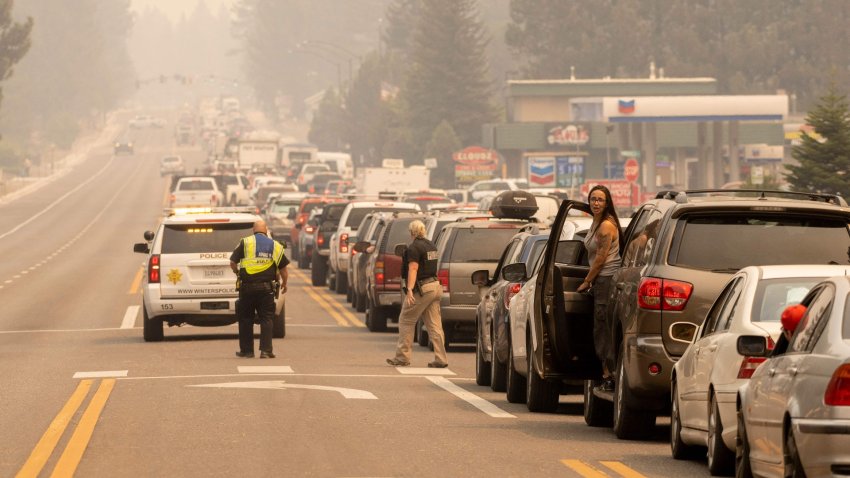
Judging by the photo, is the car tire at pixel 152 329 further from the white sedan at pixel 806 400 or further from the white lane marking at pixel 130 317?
the white sedan at pixel 806 400

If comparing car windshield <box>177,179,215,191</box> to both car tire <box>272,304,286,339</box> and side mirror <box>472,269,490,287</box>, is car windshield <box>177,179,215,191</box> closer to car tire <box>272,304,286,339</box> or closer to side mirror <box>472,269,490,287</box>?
car tire <box>272,304,286,339</box>

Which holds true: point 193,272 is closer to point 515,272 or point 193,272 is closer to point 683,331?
point 515,272

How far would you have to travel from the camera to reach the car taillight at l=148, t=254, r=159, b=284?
25906 millimetres

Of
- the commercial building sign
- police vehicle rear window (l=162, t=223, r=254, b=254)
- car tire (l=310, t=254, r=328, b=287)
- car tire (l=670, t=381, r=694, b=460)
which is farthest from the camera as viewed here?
the commercial building sign

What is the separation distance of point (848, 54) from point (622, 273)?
121156 millimetres

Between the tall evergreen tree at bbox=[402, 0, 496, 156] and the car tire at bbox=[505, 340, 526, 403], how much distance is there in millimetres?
117202

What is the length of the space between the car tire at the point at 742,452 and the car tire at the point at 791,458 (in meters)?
1.00

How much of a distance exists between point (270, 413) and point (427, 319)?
6543mm

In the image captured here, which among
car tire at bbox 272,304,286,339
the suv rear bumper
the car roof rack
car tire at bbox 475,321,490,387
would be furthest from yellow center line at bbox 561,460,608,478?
car tire at bbox 272,304,286,339

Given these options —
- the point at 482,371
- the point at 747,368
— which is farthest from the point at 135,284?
the point at 747,368

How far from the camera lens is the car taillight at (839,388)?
8.84 m

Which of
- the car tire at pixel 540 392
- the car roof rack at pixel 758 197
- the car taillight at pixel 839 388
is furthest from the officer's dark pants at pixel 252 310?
the car taillight at pixel 839 388

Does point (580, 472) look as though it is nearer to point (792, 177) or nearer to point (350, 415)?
point (350, 415)

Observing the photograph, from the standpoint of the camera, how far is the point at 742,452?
35.0 ft
